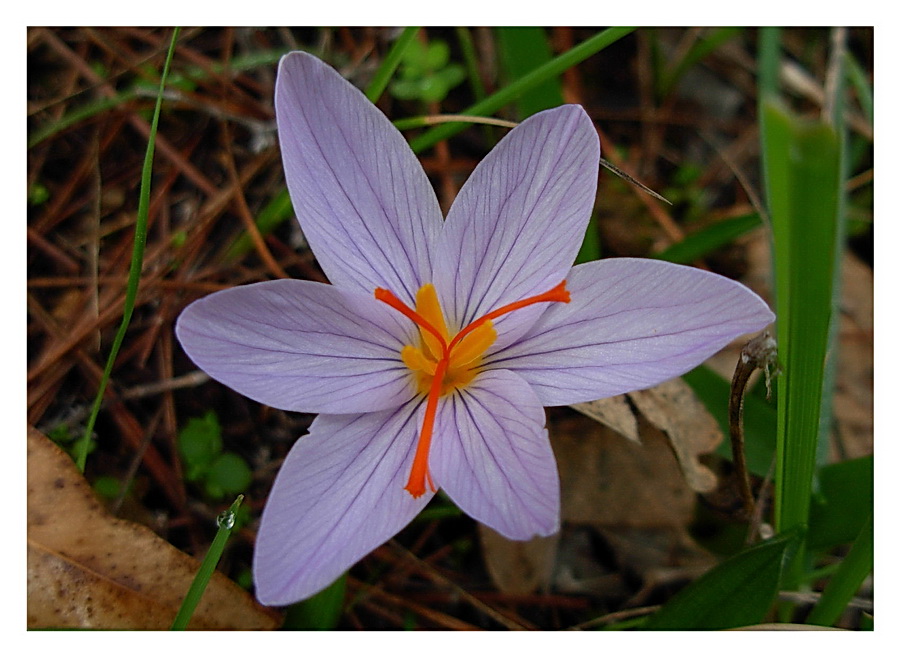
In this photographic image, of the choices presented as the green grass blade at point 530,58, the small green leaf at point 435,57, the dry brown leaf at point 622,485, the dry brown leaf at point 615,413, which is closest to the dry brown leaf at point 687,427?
the dry brown leaf at point 615,413

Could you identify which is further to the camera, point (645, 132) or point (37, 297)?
point (645, 132)

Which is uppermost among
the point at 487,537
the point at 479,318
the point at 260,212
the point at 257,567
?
the point at 260,212

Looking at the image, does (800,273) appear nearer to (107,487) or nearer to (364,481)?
(364,481)

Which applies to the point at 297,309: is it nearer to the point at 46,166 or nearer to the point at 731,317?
the point at 731,317

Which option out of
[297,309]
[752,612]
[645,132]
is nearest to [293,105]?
[297,309]

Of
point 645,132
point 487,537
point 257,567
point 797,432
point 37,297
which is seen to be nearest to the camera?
point 257,567

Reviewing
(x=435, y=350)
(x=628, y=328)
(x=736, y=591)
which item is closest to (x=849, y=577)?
(x=736, y=591)

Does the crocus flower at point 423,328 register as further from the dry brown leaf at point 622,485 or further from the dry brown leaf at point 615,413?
the dry brown leaf at point 622,485
